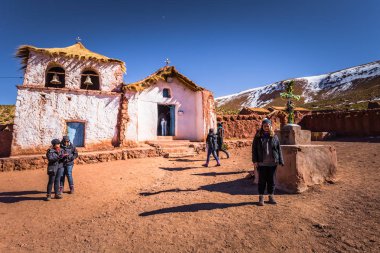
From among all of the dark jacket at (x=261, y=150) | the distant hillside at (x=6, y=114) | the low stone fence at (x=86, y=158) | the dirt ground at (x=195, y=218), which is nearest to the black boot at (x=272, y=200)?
the dirt ground at (x=195, y=218)

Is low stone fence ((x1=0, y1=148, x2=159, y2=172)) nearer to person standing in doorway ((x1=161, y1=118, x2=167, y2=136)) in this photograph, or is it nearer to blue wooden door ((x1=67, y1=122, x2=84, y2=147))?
blue wooden door ((x1=67, y1=122, x2=84, y2=147))

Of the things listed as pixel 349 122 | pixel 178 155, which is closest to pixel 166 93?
pixel 178 155

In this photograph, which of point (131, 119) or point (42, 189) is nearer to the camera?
point (42, 189)

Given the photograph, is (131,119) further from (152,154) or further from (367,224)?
(367,224)

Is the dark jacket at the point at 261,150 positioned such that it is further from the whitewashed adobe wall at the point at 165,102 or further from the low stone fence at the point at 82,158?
the whitewashed adobe wall at the point at 165,102

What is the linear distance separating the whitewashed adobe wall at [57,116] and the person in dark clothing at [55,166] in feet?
25.6

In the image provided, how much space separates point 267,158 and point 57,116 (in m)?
12.9

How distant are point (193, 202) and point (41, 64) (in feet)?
44.4

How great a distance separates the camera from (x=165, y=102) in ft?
53.6

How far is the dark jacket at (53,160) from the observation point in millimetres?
5723

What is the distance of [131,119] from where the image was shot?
1432 centimetres

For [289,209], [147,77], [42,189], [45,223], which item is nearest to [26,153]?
[42,189]

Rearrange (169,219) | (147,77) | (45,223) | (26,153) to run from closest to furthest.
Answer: (169,219) → (45,223) → (26,153) → (147,77)

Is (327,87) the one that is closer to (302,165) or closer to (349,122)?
(349,122)
